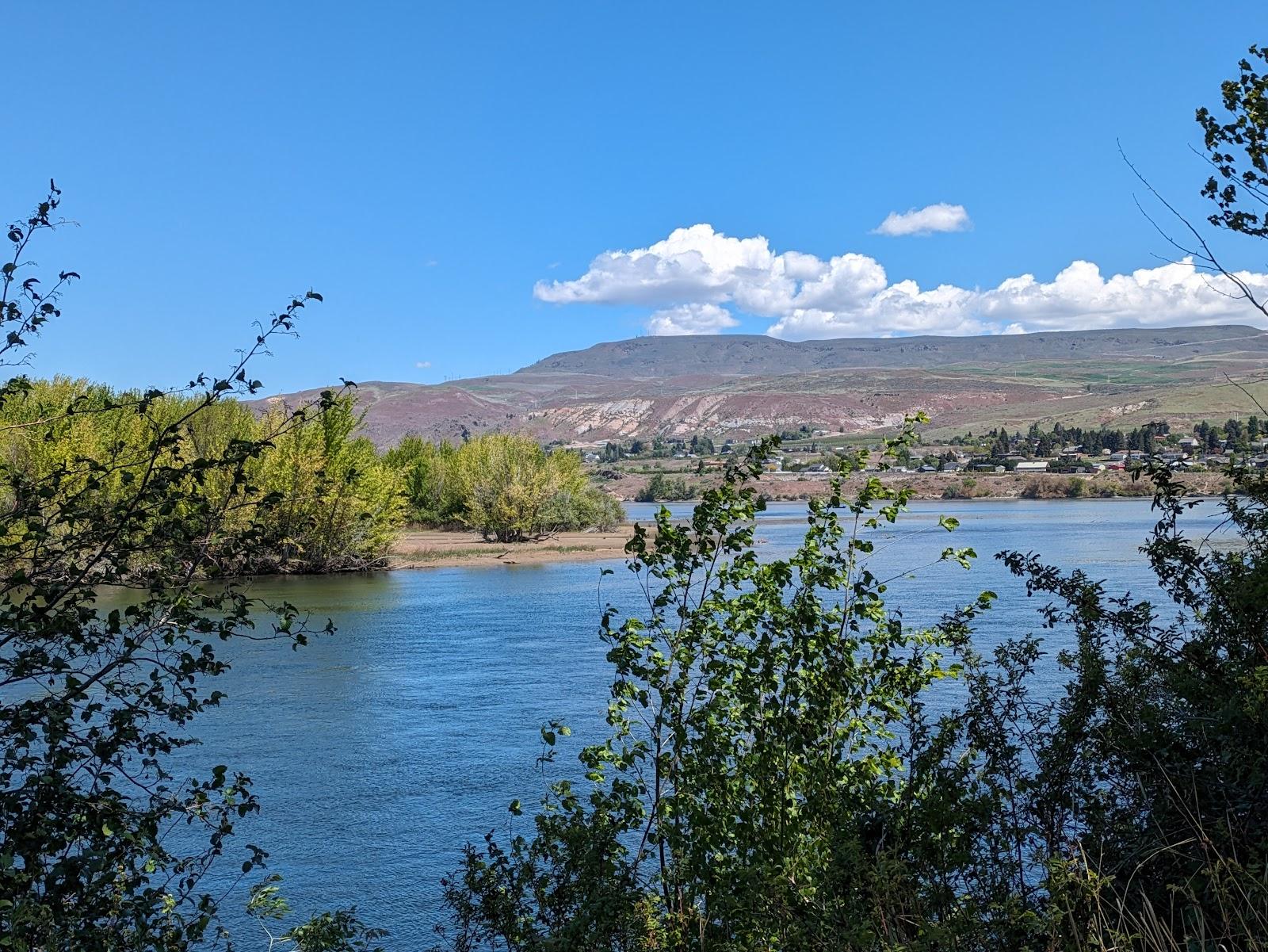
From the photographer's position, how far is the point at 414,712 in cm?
2375

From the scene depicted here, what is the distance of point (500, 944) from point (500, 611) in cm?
2903

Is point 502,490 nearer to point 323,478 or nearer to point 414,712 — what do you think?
point 414,712

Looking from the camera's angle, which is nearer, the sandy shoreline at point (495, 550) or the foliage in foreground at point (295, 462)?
the foliage in foreground at point (295, 462)

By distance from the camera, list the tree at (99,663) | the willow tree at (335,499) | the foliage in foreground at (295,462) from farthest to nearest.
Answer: the willow tree at (335,499), the foliage in foreground at (295,462), the tree at (99,663)

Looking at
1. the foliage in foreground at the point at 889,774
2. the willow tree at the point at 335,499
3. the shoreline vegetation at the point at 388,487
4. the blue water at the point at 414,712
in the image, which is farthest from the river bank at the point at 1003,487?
the foliage in foreground at the point at 889,774

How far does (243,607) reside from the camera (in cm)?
559

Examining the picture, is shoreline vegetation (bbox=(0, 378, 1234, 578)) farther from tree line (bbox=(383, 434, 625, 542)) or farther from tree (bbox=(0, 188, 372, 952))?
tree (bbox=(0, 188, 372, 952))

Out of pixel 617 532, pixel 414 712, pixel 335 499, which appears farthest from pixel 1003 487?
pixel 414 712

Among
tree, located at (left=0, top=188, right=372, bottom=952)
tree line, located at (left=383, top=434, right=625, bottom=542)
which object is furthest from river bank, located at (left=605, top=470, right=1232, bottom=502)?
tree, located at (left=0, top=188, right=372, bottom=952)

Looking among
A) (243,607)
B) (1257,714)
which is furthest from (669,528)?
(1257,714)

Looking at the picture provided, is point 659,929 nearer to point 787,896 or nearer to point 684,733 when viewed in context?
point 684,733

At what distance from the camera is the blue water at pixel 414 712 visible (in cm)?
1509

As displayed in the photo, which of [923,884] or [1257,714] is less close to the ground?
[1257,714]

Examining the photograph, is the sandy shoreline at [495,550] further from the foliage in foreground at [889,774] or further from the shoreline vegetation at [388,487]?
the foliage in foreground at [889,774]
